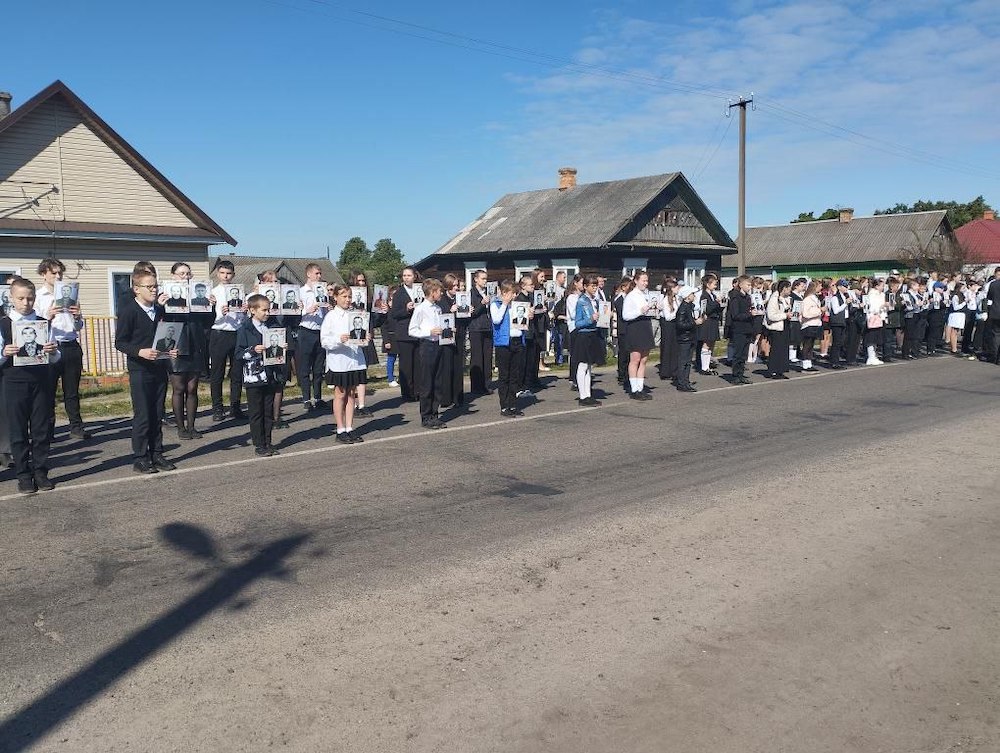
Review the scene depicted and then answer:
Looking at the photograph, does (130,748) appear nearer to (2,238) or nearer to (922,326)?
(2,238)

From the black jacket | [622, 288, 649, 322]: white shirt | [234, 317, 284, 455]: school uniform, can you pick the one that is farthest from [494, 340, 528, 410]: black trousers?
[234, 317, 284, 455]: school uniform

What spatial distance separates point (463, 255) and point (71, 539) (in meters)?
33.5

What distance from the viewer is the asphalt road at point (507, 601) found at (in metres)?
3.80

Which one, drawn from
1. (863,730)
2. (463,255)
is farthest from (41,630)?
(463,255)

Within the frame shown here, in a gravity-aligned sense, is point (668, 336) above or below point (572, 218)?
below

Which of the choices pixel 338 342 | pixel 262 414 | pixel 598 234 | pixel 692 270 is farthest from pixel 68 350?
pixel 692 270

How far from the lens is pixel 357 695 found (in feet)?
13.1

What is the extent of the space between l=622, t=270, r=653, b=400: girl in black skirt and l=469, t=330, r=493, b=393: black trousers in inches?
89.0

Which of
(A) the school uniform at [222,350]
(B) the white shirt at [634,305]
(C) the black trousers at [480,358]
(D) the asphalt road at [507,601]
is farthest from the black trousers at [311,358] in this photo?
(B) the white shirt at [634,305]

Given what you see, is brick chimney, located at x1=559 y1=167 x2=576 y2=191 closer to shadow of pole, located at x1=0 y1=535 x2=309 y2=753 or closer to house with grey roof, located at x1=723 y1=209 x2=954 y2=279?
house with grey roof, located at x1=723 y1=209 x2=954 y2=279

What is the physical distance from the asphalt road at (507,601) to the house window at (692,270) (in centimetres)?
2891

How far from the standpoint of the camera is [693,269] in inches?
1505

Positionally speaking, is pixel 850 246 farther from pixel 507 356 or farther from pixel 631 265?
pixel 507 356

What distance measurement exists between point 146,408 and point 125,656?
4352 millimetres
